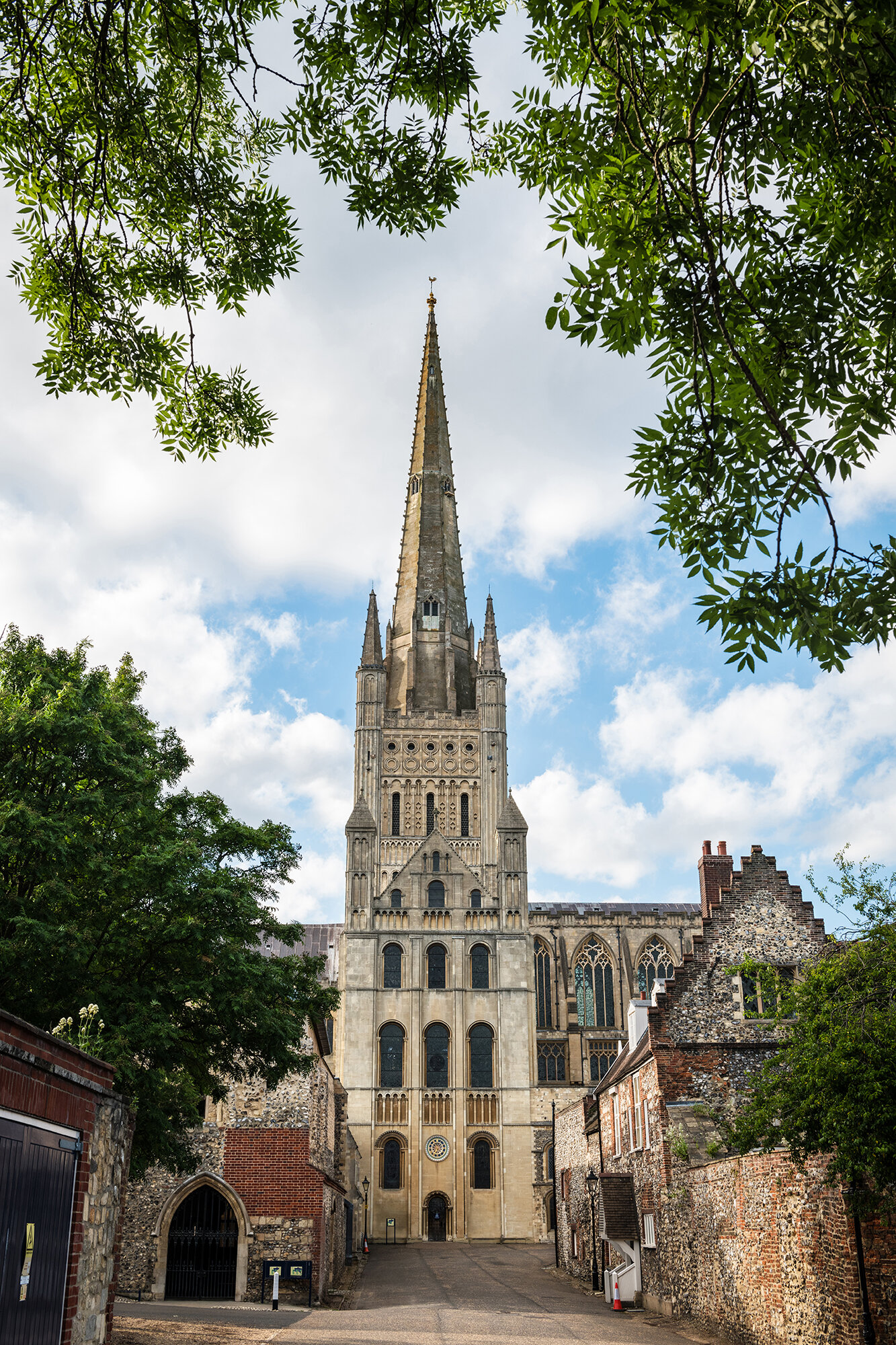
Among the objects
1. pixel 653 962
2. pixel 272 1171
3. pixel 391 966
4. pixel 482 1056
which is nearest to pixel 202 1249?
pixel 272 1171

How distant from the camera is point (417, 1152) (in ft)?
190

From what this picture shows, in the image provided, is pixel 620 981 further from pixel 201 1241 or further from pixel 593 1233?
pixel 201 1241

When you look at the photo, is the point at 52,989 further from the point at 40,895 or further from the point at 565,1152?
the point at 565,1152

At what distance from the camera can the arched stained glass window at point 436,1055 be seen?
59844 mm

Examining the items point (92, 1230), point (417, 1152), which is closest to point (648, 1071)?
point (92, 1230)

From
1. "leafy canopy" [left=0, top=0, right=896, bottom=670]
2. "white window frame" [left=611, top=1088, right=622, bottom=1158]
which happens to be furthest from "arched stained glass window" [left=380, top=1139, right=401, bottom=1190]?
"leafy canopy" [left=0, top=0, right=896, bottom=670]

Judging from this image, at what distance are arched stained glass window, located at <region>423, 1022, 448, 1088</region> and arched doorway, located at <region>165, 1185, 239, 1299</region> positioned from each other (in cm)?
3665

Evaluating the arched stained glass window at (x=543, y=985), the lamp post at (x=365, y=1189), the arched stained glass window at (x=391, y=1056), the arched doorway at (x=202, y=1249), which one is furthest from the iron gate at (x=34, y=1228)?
the arched stained glass window at (x=543, y=985)

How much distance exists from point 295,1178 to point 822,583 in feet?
74.1

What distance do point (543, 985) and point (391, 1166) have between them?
18.5 meters

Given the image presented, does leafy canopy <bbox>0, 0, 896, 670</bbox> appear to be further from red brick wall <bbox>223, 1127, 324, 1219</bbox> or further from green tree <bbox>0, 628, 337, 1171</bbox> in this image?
red brick wall <bbox>223, 1127, 324, 1219</bbox>

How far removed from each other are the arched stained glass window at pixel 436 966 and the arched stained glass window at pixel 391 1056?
2981 mm

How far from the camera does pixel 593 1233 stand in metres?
29.3

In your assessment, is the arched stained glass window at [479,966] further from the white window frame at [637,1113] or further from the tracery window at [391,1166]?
the white window frame at [637,1113]
